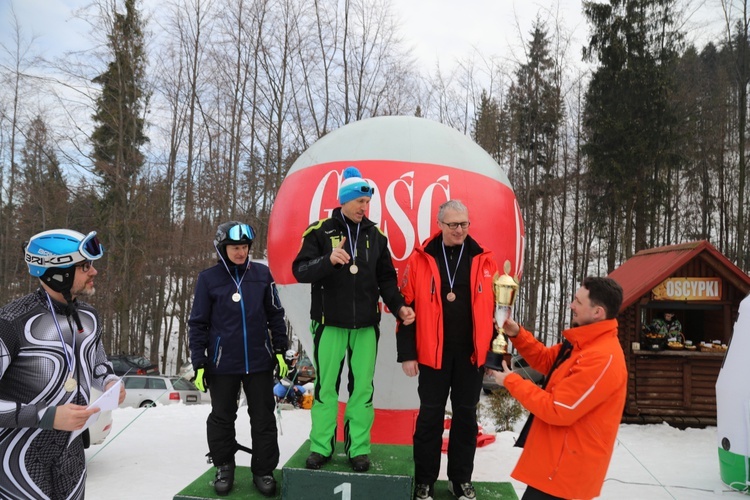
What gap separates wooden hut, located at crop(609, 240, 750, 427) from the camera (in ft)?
34.2

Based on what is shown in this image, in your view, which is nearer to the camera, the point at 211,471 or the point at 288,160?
the point at 211,471

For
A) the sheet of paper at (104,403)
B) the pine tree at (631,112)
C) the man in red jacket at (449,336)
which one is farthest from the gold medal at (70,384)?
the pine tree at (631,112)

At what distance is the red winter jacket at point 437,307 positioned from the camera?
3.52 m

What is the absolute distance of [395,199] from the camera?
16.1 feet

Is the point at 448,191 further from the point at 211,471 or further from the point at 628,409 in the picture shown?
the point at 628,409

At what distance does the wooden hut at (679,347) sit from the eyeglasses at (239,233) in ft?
28.9

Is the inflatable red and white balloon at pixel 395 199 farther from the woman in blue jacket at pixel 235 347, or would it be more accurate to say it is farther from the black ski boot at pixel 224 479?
the black ski boot at pixel 224 479

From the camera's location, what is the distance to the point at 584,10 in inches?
859

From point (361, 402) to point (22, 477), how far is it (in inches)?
78.5

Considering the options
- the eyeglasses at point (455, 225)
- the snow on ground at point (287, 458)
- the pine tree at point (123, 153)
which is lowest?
the snow on ground at point (287, 458)

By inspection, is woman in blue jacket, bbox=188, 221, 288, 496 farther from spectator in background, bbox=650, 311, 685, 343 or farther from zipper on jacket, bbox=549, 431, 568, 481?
spectator in background, bbox=650, 311, 685, 343

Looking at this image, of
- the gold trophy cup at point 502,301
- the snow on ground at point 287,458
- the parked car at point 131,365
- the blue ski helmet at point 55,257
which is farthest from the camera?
the parked car at point 131,365

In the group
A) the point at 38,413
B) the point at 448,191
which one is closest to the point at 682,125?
the point at 448,191

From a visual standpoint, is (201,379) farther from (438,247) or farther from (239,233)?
(438,247)
